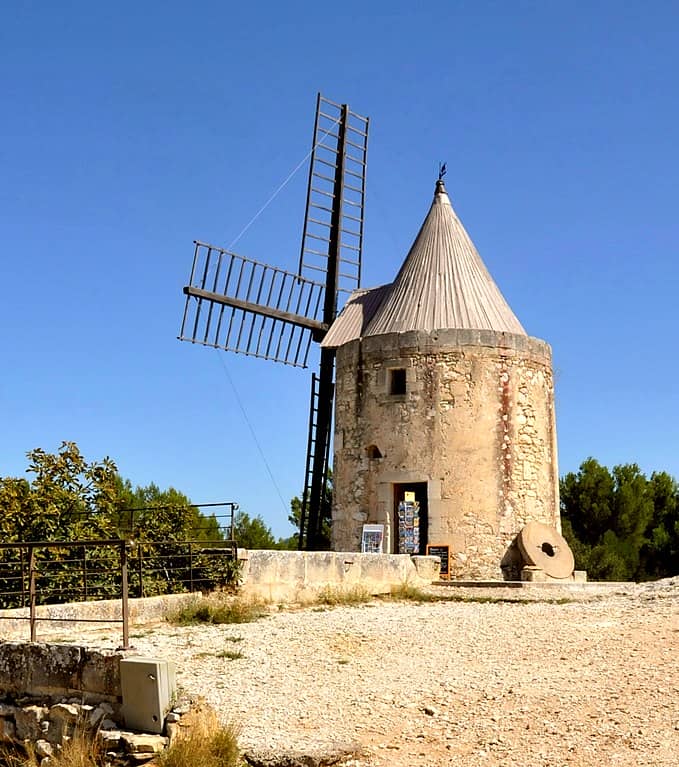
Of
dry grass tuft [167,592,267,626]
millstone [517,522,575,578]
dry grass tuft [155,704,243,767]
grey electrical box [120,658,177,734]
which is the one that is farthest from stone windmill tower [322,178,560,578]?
dry grass tuft [155,704,243,767]

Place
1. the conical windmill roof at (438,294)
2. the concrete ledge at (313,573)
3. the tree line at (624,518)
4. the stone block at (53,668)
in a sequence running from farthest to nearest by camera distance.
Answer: the tree line at (624,518) < the conical windmill roof at (438,294) < the concrete ledge at (313,573) < the stone block at (53,668)

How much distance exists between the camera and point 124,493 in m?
22.0

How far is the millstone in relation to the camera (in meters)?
14.0

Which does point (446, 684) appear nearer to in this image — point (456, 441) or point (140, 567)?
point (140, 567)

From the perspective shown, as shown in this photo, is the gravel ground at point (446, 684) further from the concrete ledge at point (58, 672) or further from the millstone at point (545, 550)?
the millstone at point (545, 550)

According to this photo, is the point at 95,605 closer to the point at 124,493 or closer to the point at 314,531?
the point at 314,531

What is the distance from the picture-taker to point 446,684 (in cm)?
670

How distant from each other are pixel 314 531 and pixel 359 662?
37.7 ft

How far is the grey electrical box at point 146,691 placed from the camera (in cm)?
605

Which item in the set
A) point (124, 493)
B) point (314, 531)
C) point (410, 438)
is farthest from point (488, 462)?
point (124, 493)

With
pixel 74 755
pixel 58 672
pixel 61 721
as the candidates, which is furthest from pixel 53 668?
pixel 74 755

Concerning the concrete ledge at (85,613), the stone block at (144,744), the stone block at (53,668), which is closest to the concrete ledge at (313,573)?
the concrete ledge at (85,613)

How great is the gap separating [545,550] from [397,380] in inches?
130

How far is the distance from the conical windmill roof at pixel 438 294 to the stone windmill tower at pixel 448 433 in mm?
38
